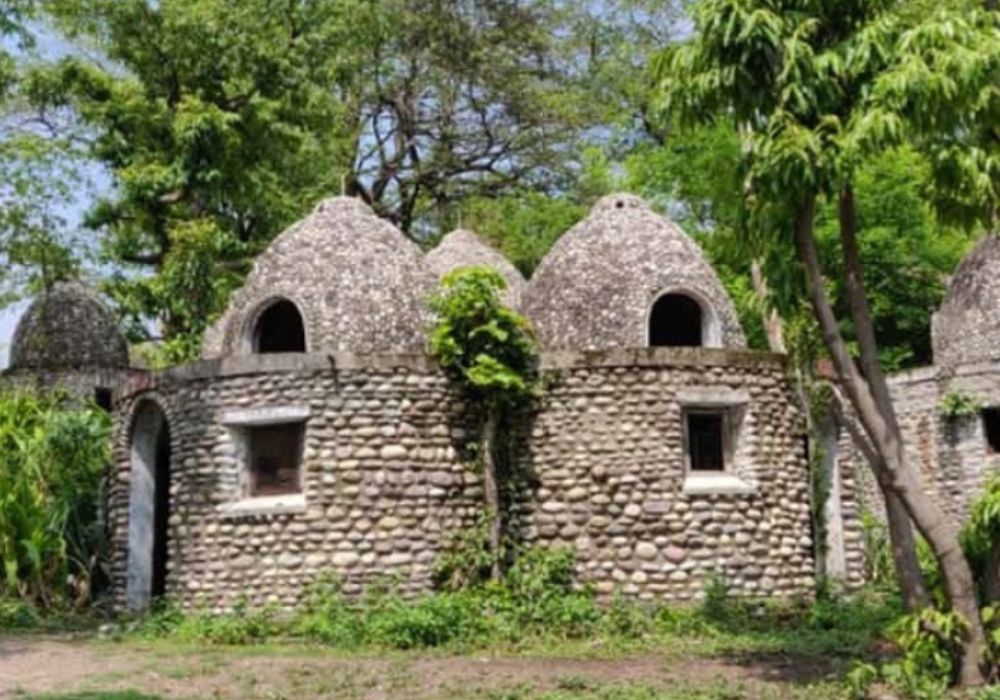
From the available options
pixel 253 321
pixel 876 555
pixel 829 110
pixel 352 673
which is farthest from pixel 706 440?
pixel 829 110

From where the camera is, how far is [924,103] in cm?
922

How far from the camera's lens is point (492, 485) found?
15414 mm

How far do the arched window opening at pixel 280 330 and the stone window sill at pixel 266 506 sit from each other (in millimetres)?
2121

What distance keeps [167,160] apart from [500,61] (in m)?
10.9

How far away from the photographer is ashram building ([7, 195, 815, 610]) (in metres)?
15.0

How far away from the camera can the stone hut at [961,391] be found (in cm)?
2061

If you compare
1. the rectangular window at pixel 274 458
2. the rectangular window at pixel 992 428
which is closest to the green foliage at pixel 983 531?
the rectangular window at pixel 274 458

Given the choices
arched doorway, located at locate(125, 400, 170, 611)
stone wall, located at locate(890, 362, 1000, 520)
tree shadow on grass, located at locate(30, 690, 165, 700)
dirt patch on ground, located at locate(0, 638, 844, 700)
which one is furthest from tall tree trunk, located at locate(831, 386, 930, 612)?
stone wall, located at locate(890, 362, 1000, 520)

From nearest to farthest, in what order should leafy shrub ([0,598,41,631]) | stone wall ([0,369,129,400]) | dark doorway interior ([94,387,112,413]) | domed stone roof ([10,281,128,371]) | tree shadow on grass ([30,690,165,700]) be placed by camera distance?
1. tree shadow on grass ([30,690,165,700])
2. leafy shrub ([0,598,41,631])
3. stone wall ([0,369,129,400])
4. dark doorway interior ([94,387,112,413])
5. domed stone roof ([10,281,128,371])

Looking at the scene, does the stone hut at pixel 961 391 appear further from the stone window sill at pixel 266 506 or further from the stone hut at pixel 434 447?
the stone window sill at pixel 266 506

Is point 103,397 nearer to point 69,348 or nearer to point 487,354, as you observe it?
point 69,348

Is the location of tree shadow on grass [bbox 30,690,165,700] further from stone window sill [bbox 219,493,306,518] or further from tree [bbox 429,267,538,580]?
tree [bbox 429,267,538,580]

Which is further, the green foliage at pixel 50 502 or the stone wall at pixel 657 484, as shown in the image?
the green foliage at pixel 50 502

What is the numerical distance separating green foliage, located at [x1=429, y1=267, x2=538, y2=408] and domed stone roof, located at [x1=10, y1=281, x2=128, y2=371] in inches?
374
